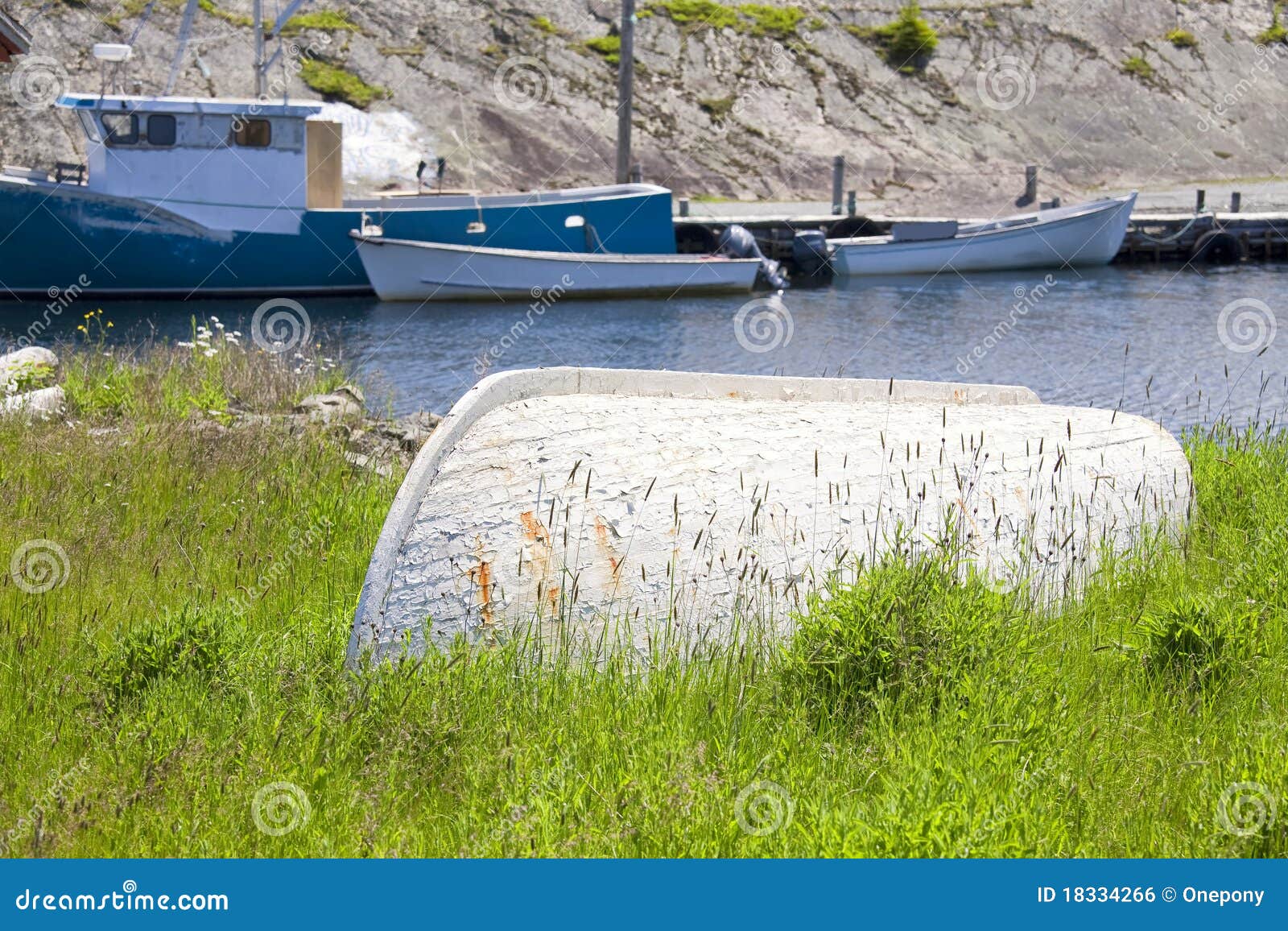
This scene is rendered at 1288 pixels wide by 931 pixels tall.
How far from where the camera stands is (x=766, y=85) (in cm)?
4762

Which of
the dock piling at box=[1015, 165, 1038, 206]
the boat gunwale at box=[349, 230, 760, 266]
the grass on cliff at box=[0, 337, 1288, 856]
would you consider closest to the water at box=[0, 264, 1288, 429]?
the boat gunwale at box=[349, 230, 760, 266]

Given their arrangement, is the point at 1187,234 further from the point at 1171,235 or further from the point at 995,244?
the point at 995,244

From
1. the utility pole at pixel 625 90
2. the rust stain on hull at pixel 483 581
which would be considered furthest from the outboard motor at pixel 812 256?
the rust stain on hull at pixel 483 581

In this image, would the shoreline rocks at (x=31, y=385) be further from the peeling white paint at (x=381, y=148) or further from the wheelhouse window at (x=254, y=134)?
the peeling white paint at (x=381, y=148)

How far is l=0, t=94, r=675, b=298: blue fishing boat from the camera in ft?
80.2

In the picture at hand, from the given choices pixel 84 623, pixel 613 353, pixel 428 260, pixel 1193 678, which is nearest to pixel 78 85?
pixel 428 260

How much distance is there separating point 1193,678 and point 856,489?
143cm

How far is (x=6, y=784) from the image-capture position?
12.6ft

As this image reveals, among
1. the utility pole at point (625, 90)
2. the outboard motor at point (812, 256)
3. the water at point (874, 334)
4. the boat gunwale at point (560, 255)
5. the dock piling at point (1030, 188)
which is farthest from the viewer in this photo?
the dock piling at point (1030, 188)

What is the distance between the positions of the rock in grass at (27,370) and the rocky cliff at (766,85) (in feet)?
75.6

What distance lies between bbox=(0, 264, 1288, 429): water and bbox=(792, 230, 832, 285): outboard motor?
96 centimetres

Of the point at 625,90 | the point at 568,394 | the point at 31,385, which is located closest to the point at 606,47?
the point at 625,90

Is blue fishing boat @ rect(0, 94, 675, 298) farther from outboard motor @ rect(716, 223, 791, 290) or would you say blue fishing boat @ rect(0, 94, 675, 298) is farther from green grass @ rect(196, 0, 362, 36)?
green grass @ rect(196, 0, 362, 36)

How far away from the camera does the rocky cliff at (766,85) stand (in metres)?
39.3
